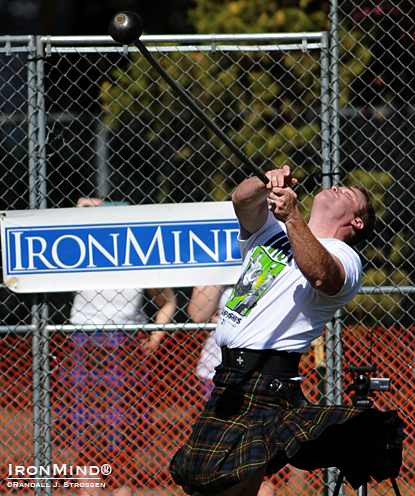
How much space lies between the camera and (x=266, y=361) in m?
2.57

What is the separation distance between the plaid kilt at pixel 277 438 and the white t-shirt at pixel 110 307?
3.70 feet

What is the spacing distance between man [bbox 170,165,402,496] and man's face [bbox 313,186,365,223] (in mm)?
140

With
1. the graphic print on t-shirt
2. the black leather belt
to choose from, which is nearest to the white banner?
the graphic print on t-shirt

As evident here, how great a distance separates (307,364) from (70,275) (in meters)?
1.26

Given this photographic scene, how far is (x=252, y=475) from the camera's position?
251cm

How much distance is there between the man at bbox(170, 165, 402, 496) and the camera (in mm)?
2494

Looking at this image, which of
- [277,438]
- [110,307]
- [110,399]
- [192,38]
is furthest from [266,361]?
[192,38]

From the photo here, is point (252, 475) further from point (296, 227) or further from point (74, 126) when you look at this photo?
point (74, 126)

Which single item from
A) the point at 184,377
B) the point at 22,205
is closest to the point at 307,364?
the point at 184,377

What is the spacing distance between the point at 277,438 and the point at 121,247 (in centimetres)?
125

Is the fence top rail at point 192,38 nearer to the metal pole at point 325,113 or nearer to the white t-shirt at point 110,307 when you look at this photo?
the metal pole at point 325,113

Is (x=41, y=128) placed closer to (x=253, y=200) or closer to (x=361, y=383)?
(x=253, y=200)

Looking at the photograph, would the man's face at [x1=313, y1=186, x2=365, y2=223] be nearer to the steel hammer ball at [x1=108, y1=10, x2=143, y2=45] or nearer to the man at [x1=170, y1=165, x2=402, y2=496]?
the man at [x1=170, y1=165, x2=402, y2=496]

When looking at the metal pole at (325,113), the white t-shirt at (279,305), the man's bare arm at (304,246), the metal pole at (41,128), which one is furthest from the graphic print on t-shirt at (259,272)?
the metal pole at (41,128)
